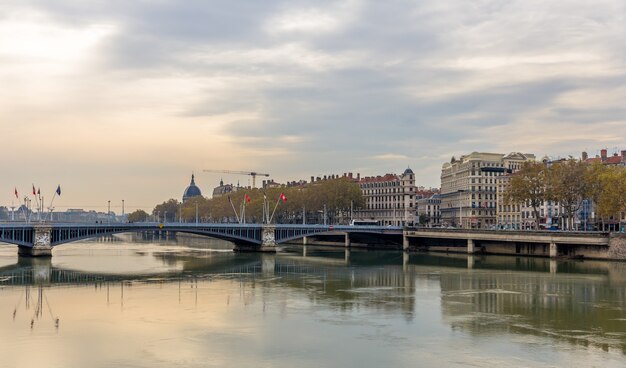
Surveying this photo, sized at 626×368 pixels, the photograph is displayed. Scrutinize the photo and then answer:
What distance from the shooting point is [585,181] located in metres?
108

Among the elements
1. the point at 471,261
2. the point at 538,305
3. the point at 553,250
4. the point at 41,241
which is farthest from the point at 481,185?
the point at 538,305

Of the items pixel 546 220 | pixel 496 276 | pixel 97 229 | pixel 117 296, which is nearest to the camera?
pixel 117 296

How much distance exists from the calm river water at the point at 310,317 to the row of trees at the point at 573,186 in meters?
22.0

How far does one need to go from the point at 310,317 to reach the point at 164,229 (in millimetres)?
70140

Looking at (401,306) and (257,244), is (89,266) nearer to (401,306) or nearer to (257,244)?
(257,244)

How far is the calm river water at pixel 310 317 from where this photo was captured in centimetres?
3566

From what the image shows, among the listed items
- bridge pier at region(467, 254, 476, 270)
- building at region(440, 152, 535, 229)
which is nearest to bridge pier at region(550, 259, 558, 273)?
bridge pier at region(467, 254, 476, 270)

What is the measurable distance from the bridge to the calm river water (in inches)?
599

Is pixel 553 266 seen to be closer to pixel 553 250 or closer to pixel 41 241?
pixel 553 250

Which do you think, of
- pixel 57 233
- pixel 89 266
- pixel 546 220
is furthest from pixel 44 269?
pixel 546 220

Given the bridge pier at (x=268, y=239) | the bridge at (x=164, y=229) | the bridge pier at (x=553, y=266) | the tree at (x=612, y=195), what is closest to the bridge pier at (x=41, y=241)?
the bridge at (x=164, y=229)

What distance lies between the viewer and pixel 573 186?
108 meters

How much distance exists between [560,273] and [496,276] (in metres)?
8.32

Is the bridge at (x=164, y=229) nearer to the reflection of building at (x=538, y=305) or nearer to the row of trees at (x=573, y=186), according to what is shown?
the row of trees at (x=573, y=186)
